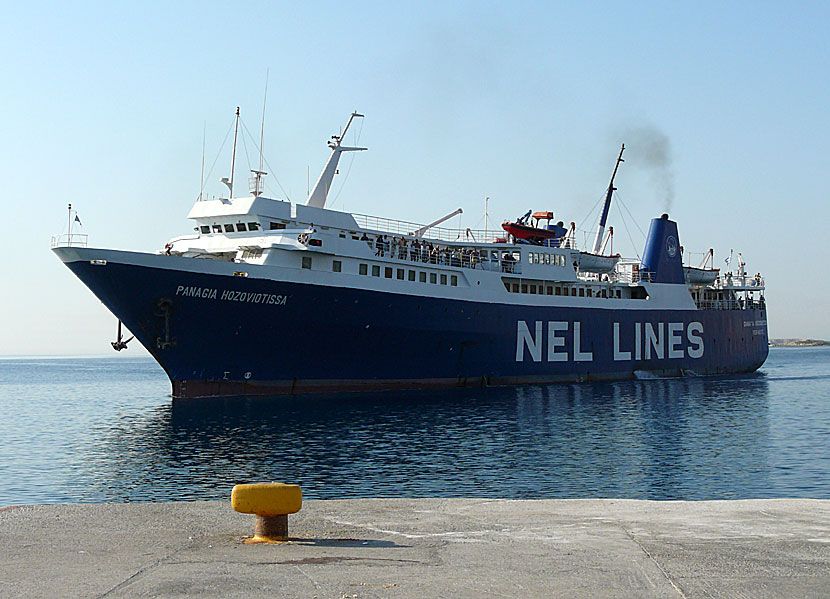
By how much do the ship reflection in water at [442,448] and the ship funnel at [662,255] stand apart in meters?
16.5

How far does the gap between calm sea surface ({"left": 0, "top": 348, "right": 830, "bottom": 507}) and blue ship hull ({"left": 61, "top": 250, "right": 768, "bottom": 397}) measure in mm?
1343

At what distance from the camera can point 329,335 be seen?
40438mm

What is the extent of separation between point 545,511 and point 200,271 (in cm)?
2725

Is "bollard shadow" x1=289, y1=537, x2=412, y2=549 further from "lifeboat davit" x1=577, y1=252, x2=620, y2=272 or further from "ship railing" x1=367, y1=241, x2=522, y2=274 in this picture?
"lifeboat davit" x1=577, y1=252, x2=620, y2=272

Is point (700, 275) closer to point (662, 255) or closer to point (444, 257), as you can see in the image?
point (662, 255)

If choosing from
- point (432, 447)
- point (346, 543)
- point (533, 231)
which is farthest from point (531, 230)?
point (346, 543)

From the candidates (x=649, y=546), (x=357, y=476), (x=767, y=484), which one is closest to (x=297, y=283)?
(x=357, y=476)

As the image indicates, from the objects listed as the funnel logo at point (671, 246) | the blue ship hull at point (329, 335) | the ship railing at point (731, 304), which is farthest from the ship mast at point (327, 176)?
the ship railing at point (731, 304)

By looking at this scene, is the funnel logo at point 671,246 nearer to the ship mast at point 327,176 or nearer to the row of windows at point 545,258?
the row of windows at point 545,258

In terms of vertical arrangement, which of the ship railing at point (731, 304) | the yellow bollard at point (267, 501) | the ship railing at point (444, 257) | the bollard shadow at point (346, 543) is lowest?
the bollard shadow at point (346, 543)

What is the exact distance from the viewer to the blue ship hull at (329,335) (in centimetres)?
3712

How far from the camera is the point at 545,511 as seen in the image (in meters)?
12.8

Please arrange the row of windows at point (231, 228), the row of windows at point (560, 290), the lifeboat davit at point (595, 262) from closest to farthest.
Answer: the row of windows at point (231, 228), the row of windows at point (560, 290), the lifeboat davit at point (595, 262)

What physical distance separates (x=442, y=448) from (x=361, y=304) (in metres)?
15.4
